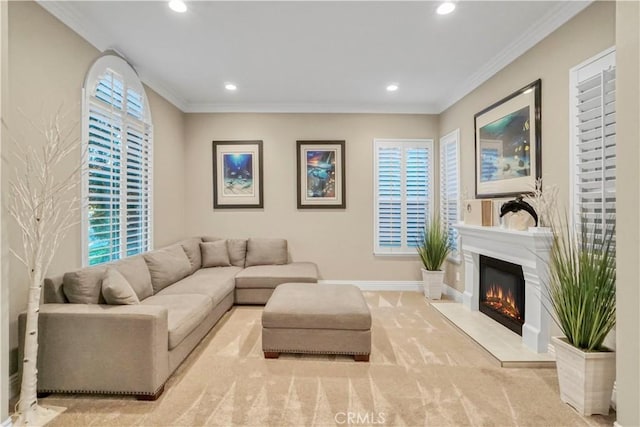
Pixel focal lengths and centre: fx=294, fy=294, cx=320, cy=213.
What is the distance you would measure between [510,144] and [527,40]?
947 mm

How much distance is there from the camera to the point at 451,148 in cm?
433

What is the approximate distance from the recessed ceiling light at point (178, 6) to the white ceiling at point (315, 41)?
0.20ft

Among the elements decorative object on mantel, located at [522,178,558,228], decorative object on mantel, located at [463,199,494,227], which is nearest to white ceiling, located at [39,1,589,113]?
decorative object on mantel, located at [522,178,558,228]

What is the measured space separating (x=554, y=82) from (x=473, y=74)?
121 cm

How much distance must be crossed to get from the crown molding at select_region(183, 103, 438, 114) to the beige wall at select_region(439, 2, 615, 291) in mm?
1557

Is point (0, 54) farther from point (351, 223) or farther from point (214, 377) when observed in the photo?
point (351, 223)

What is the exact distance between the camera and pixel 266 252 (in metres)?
4.46

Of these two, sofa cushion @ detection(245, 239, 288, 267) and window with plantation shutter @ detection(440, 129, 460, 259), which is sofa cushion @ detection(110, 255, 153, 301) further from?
window with plantation shutter @ detection(440, 129, 460, 259)

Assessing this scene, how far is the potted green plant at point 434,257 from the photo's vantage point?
4254 millimetres

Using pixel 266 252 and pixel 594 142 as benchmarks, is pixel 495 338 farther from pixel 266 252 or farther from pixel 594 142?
pixel 266 252

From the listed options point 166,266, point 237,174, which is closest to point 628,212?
point 166,266

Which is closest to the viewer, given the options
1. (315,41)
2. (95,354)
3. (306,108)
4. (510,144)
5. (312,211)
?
(95,354)

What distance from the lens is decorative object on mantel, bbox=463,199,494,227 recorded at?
3201mm

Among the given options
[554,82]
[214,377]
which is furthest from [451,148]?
[214,377]
